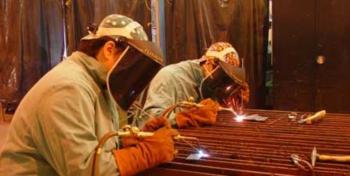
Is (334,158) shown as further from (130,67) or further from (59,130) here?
(59,130)

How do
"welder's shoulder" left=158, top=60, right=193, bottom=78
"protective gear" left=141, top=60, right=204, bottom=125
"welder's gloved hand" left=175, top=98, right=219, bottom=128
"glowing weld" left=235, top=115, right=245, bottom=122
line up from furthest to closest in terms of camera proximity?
"welder's shoulder" left=158, top=60, right=193, bottom=78
"protective gear" left=141, top=60, right=204, bottom=125
"glowing weld" left=235, top=115, right=245, bottom=122
"welder's gloved hand" left=175, top=98, right=219, bottom=128

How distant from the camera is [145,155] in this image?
4.67ft

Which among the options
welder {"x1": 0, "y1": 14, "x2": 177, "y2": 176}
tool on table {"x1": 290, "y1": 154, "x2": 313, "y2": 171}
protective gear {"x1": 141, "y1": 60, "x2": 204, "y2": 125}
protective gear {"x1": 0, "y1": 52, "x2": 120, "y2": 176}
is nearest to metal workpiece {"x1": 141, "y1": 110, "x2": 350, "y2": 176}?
tool on table {"x1": 290, "y1": 154, "x2": 313, "y2": 171}

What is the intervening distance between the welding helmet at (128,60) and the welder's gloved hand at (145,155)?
0.20 meters

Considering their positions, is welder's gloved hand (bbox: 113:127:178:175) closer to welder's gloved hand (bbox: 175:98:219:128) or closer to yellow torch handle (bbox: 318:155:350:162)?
yellow torch handle (bbox: 318:155:350:162)

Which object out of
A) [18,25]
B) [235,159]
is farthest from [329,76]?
[18,25]

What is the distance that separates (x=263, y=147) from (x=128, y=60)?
2.33 feet

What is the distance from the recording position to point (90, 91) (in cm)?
146

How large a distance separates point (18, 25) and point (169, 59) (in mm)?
1885

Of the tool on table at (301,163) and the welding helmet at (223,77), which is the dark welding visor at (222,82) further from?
the tool on table at (301,163)

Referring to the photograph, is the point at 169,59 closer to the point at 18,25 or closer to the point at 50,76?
the point at 18,25

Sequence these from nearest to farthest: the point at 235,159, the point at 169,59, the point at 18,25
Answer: the point at 235,159 < the point at 169,59 < the point at 18,25

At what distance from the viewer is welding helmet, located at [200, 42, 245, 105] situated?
2.56m

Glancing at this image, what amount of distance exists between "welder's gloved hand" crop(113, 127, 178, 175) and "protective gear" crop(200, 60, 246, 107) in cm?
113
